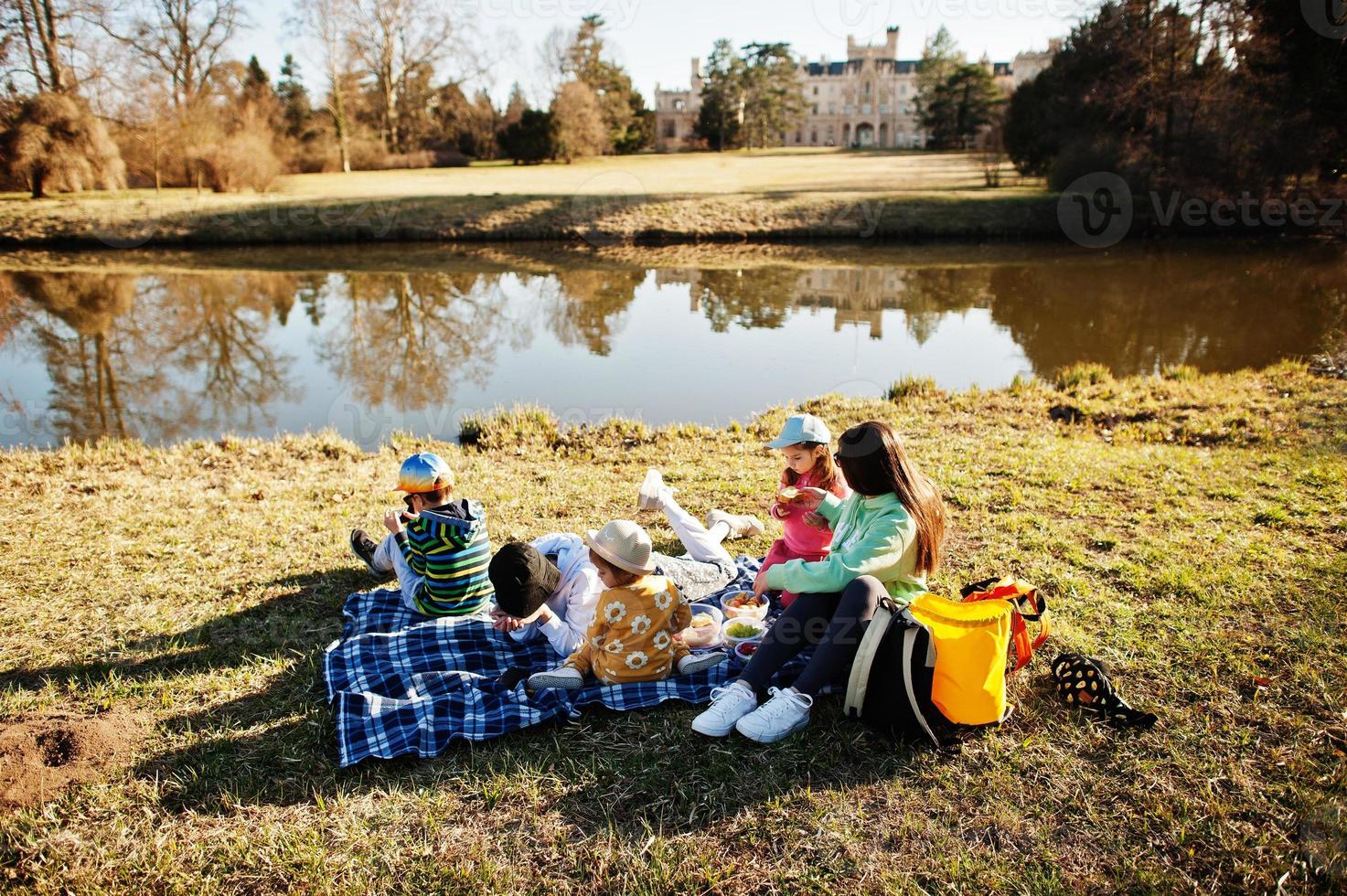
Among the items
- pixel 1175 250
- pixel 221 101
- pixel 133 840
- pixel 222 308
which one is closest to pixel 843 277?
pixel 1175 250

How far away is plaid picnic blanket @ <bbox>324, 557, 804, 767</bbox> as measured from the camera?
3.33 metres

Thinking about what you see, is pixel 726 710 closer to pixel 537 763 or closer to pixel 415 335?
pixel 537 763

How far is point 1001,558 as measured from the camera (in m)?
4.86

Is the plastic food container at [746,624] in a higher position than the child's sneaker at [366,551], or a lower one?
lower

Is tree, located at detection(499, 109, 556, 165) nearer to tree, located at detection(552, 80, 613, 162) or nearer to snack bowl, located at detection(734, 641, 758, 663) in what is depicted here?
tree, located at detection(552, 80, 613, 162)

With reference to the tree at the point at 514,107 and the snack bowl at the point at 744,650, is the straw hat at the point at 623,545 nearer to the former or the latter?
the snack bowl at the point at 744,650

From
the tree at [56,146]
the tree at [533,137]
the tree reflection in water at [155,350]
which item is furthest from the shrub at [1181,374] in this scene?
the tree at [533,137]

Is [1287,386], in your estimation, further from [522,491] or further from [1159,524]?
[522,491]

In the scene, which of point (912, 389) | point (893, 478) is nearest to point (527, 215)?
point (912, 389)

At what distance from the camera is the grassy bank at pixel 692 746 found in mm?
2734

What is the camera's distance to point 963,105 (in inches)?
2092

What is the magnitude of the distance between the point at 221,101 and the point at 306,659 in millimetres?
36078

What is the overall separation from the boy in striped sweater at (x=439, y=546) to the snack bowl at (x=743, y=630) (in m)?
1.27

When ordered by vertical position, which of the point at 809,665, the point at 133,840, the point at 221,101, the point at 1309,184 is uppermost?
the point at 221,101
